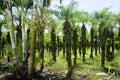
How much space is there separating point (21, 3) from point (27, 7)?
982mm

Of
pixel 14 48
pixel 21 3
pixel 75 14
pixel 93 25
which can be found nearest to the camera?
pixel 14 48

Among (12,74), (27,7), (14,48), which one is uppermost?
(27,7)

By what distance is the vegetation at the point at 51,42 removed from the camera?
2078cm

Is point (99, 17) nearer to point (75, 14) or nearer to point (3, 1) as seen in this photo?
point (75, 14)

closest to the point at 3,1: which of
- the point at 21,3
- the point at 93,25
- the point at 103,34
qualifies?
the point at 21,3

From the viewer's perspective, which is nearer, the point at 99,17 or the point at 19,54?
the point at 19,54

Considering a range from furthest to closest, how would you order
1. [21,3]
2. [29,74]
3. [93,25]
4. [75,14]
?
1. [93,25]
2. [75,14]
3. [21,3]
4. [29,74]

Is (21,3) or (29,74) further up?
(21,3)

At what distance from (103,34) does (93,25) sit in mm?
5766

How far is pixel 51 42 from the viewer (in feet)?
143

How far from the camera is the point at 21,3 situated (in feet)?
94.4

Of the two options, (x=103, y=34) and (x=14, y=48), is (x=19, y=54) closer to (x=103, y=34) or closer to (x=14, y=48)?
(x=14, y=48)

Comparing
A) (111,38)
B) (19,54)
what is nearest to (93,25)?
(111,38)

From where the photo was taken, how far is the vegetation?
20.8 meters
